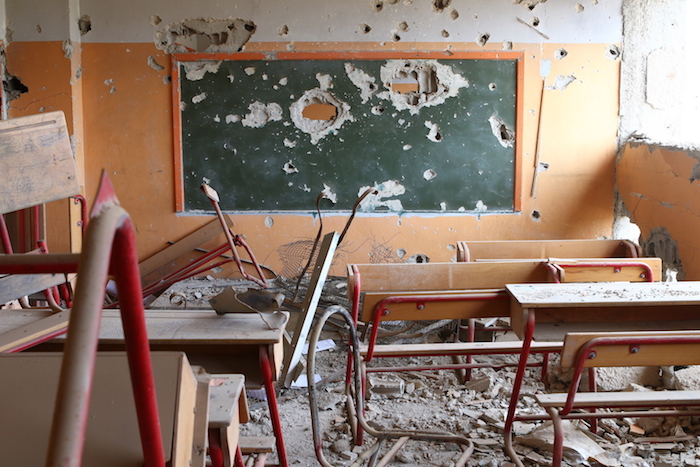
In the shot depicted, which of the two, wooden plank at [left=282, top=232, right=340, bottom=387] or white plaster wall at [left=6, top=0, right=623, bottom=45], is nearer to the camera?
wooden plank at [left=282, top=232, right=340, bottom=387]

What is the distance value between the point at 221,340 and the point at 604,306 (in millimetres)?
1617

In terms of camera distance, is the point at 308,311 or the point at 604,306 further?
the point at 604,306

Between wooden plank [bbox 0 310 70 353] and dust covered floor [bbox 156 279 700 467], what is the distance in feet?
3.71

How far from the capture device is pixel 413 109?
16.0 ft

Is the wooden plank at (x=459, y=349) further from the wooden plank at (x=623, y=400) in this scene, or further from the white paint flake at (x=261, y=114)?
the white paint flake at (x=261, y=114)

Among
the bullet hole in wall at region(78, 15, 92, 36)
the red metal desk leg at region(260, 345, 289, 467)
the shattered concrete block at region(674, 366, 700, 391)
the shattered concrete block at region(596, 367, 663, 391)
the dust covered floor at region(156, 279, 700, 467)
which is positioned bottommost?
the dust covered floor at region(156, 279, 700, 467)

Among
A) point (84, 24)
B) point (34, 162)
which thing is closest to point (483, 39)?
point (84, 24)

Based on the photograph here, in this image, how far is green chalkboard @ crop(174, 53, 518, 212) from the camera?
4.83 m

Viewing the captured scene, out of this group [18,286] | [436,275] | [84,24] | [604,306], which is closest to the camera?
[18,286]

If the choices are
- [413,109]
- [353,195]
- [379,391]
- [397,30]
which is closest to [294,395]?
[379,391]

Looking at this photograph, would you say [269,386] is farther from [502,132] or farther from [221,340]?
[502,132]

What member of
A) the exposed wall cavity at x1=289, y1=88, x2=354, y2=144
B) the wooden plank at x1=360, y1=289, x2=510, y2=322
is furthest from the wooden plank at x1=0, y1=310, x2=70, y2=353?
the exposed wall cavity at x1=289, y1=88, x2=354, y2=144

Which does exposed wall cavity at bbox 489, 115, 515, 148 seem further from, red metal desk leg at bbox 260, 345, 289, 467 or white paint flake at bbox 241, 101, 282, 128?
red metal desk leg at bbox 260, 345, 289, 467

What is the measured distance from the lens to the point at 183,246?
16.2 ft
